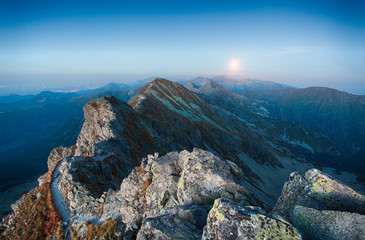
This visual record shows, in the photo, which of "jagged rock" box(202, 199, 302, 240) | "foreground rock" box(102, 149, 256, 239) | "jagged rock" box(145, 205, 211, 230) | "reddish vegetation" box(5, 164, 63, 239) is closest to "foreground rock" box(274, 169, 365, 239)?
"jagged rock" box(202, 199, 302, 240)

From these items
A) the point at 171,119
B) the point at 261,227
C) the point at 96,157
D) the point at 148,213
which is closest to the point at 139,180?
the point at 148,213

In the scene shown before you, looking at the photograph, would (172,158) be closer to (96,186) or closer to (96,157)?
(96,186)

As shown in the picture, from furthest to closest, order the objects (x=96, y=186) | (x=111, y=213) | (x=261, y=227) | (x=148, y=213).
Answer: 1. (x=96, y=186)
2. (x=111, y=213)
3. (x=148, y=213)
4. (x=261, y=227)

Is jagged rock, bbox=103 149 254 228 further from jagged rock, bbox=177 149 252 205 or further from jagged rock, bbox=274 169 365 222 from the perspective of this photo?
jagged rock, bbox=274 169 365 222

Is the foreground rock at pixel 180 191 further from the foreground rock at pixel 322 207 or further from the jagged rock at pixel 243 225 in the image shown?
the foreground rock at pixel 322 207

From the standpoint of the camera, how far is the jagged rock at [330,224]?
30.4 feet

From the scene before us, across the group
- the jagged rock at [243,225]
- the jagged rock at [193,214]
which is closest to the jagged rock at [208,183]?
the jagged rock at [193,214]

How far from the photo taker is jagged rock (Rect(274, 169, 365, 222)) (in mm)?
11945

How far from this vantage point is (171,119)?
299 ft

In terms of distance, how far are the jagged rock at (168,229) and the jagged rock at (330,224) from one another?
23.2ft

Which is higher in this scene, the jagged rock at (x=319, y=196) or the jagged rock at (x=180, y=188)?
the jagged rock at (x=319, y=196)

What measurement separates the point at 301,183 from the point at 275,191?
9942 cm

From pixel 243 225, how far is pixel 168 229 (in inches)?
218

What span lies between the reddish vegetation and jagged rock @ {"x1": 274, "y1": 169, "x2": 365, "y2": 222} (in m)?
33.1
